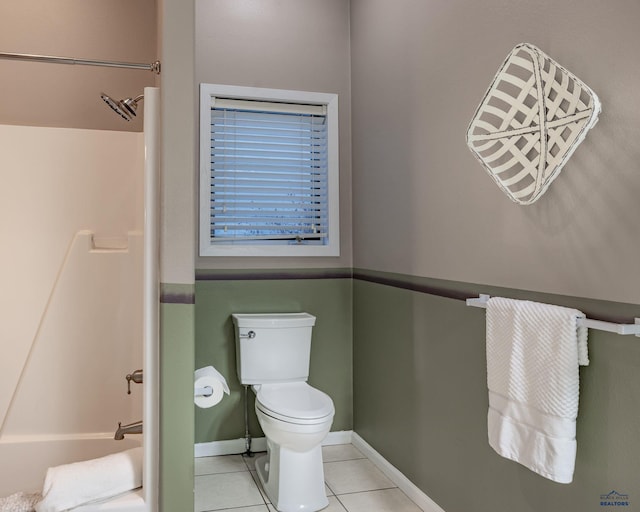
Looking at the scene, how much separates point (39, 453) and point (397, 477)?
169 centimetres

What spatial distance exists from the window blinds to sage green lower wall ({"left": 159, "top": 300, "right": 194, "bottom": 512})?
1.47 meters

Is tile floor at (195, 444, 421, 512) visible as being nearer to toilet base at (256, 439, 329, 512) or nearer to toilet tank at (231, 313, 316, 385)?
toilet base at (256, 439, 329, 512)

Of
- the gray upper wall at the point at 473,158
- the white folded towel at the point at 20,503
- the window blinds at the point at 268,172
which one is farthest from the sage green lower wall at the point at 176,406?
the window blinds at the point at 268,172

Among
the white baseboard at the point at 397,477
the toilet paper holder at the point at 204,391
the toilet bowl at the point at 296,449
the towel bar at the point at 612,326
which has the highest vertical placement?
the towel bar at the point at 612,326

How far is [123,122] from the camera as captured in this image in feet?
10.8

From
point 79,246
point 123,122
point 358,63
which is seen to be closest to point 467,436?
point 79,246

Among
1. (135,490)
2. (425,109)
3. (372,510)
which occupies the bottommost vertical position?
(372,510)

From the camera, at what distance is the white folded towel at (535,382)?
1.62 m

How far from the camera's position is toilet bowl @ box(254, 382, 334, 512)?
2.52 m

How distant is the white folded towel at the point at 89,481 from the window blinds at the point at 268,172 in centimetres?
161

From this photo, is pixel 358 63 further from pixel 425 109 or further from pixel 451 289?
pixel 451 289

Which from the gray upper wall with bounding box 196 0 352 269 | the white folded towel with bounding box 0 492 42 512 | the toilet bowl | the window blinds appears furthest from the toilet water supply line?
the white folded towel with bounding box 0 492 42 512

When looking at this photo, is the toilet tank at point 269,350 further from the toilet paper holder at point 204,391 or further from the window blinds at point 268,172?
the toilet paper holder at point 204,391

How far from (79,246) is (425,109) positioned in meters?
1.78
